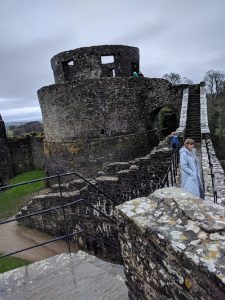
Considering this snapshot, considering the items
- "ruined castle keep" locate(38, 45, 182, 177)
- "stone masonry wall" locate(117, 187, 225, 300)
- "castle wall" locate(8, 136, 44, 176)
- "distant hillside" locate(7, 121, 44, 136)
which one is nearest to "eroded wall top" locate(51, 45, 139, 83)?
"ruined castle keep" locate(38, 45, 182, 177)

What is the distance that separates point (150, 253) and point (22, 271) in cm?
231

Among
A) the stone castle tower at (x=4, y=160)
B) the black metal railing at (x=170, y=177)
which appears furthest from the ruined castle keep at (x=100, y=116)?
the black metal railing at (x=170, y=177)

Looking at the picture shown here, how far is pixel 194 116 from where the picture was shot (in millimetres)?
14664

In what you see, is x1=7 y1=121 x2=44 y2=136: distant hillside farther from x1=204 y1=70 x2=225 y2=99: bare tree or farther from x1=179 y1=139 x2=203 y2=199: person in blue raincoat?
x1=179 y1=139 x2=203 y2=199: person in blue raincoat

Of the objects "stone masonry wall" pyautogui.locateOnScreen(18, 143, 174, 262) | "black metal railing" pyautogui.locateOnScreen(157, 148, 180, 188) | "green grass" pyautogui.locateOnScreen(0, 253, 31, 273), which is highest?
"black metal railing" pyautogui.locateOnScreen(157, 148, 180, 188)

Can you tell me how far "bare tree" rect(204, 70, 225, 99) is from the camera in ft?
117

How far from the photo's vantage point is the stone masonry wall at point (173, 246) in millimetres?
1658

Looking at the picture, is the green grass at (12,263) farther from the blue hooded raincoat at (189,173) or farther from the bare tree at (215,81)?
the bare tree at (215,81)

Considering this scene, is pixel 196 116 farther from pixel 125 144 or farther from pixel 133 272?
pixel 133 272

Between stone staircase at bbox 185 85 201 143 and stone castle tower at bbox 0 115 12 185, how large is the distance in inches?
565

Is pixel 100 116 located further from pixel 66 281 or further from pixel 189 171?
pixel 66 281

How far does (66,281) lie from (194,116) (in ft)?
42.4

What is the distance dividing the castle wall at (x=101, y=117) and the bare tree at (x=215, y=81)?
22.4 m

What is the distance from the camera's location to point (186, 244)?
5.93 feet
